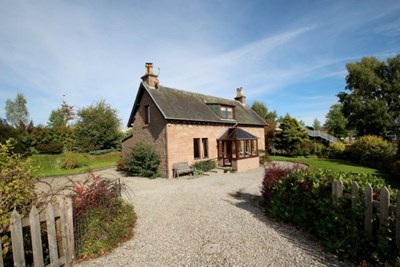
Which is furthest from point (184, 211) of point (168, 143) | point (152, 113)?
point (152, 113)

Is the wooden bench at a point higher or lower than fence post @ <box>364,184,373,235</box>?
lower

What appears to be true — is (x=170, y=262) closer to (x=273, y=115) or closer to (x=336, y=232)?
(x=336, y=232)

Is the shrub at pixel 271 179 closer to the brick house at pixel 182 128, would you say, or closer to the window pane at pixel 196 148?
the brick house at pixel 182 128

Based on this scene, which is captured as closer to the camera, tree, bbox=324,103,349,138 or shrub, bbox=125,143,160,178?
shrub, bbox=125,143,160,178

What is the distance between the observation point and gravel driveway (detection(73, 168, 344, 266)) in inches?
168

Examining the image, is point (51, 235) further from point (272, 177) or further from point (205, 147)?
point (205, 147)

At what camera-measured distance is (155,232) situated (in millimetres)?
5836

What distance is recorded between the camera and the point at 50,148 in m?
25.8

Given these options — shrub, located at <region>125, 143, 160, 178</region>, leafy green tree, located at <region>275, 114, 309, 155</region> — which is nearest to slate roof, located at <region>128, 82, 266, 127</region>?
shrub, located at <region>125, 143, 160, 178</region>

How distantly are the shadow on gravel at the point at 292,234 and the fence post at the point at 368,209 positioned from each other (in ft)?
2.64

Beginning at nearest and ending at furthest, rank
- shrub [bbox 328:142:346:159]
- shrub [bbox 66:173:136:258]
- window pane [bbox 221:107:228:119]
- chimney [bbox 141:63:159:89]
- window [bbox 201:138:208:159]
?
shrub [bbox 66:173:136:258], chimney [bbox 141:63:159:89], window [bbox 201:138:208:159], window pane [bbox 221:107:228:119], shrub [bbox 328:142:346:159]

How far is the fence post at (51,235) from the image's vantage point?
3713 millimetres

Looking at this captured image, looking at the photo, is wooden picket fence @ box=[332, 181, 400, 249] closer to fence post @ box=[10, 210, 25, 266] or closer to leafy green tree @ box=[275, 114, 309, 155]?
fence post @ box=[10, 210, 25, 266]

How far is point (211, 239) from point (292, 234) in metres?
2.06
